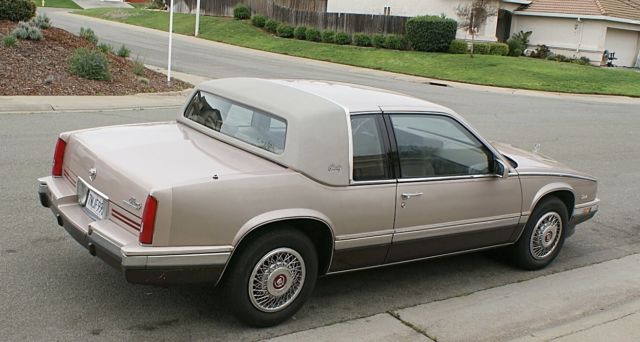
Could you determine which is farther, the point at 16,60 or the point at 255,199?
the point at 16,60

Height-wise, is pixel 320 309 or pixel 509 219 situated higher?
pixel 509 219

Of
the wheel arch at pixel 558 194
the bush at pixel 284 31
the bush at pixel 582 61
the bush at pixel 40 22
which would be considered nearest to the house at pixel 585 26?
the bush at pixel 582 61

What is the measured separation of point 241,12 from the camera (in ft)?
147

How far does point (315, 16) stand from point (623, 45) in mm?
18912

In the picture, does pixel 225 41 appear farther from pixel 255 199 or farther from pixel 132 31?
pixel 255 199

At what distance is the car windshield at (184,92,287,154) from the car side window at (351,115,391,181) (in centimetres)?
53

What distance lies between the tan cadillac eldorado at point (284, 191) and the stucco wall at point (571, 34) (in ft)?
119

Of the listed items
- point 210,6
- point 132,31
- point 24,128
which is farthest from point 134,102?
point 210,6

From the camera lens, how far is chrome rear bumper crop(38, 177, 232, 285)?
394 centimetres

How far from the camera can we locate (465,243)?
5.48m

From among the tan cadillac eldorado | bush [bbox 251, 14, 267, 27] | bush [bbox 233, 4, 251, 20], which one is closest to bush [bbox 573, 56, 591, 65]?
bush [bbox 251, 14, 267, 27]

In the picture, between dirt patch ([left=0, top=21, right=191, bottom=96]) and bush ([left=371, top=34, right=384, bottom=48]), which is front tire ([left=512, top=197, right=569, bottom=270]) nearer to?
dirt patch ([left=0, top=21, right=191, bottom=96])

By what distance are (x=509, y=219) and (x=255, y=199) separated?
2489mm

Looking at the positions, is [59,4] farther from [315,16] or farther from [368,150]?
[368,150]
